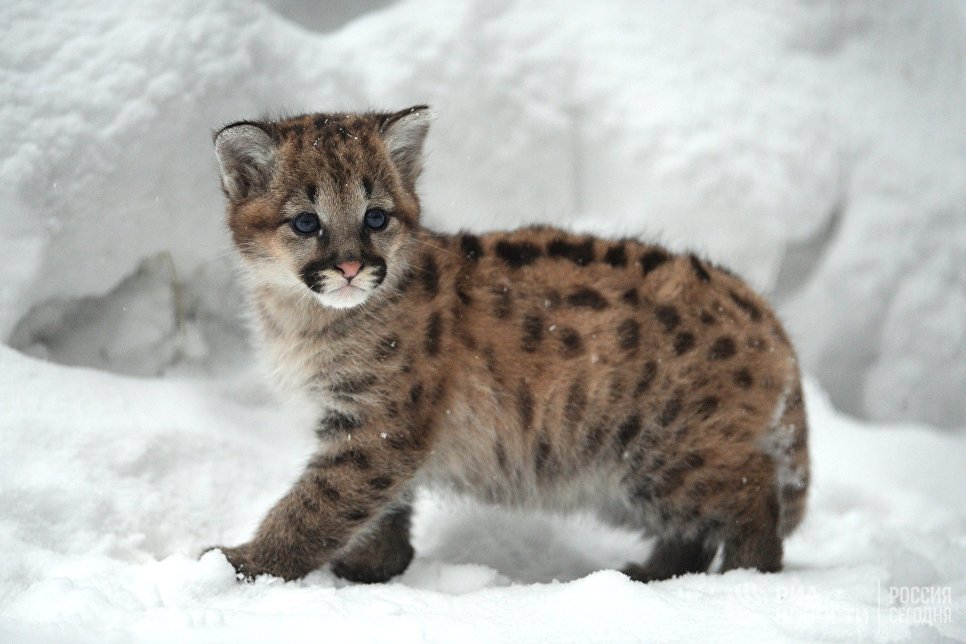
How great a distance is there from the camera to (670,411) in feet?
14.3

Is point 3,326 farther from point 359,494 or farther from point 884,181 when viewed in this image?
point 884,181

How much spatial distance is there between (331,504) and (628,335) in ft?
4.85

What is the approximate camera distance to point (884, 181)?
642 centimetres

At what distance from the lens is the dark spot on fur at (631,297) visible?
444 centimetres

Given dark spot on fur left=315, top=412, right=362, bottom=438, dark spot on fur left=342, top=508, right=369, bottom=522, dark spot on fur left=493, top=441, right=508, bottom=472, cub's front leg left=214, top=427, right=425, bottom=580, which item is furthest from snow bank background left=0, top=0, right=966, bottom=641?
dark spot on fur left=315, top=412, right=362, bottom=438

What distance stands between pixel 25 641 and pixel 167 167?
292 cm

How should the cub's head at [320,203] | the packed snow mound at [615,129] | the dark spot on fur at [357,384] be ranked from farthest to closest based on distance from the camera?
the packed snow mound at [615,129] < the dark spot on fur at [357,384] < the cub's head at [320,203]

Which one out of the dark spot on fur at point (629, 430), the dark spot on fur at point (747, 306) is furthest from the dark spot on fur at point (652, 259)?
the dark spot on fur at point (629, 430)

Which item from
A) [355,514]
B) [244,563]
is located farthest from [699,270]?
[244,563]

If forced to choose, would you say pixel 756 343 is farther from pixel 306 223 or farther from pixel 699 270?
pixel 306 223

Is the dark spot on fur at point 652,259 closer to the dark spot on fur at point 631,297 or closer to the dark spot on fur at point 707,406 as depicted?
the dark spot on fur at point 631,297

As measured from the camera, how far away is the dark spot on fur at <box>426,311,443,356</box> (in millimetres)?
4277

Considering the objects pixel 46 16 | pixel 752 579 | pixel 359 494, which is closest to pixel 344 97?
pixel 46 16

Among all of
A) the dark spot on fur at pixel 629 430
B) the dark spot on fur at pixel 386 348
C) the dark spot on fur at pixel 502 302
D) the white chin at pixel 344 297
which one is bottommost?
the dark spot on fur at pixel 629 430
